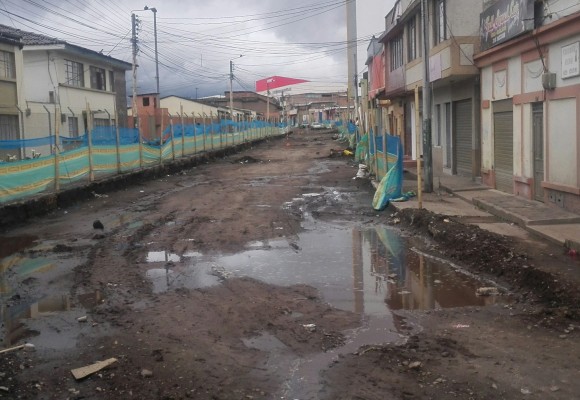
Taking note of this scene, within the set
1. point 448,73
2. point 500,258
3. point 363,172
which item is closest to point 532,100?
point 448,73

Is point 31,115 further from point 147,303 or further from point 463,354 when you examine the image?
point 463,354

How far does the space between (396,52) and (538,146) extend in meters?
16.8

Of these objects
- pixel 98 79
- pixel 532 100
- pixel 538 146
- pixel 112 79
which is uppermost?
pixel 112 79

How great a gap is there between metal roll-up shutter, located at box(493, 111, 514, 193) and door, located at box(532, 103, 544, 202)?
142 centimetres

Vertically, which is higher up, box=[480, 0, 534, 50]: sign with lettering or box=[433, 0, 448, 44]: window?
box=[433, 0, 448, 44]: window

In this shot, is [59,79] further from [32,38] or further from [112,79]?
[112,79]

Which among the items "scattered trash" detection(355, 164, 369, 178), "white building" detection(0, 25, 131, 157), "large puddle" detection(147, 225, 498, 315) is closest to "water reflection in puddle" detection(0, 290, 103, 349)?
"large puddle" detection(147, 225, 498, 315)

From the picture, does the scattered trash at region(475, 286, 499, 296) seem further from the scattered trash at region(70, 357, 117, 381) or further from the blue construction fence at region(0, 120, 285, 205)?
the blue construction fence at region(0, 120, 285, 205)

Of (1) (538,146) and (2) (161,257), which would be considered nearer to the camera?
(2) (161,257)

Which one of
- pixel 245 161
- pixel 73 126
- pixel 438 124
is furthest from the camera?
pixel 245 161

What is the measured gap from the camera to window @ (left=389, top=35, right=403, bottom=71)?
27.7 m

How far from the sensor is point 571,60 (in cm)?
1120

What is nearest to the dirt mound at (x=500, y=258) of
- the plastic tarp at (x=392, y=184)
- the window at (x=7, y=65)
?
the plastic tarp at (x=392, y=184)

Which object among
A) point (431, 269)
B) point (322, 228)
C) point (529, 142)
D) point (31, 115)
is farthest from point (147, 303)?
point (31, 115)
